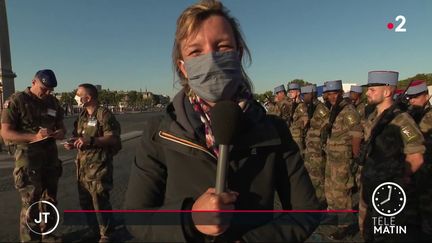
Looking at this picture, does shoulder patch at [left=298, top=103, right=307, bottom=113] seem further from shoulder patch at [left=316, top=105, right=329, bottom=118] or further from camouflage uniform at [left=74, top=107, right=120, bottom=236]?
camouflage uniform at [left=74, top=107, right=120, bottom=236]

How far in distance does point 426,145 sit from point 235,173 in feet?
16.6

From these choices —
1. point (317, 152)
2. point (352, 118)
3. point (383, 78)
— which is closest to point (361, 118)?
point (317, 152)

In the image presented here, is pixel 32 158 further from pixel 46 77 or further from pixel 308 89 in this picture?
pixel 308 89

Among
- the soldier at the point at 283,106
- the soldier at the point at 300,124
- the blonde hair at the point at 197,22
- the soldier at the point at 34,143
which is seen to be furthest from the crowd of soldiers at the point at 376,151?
the soldier at the point at 34,143

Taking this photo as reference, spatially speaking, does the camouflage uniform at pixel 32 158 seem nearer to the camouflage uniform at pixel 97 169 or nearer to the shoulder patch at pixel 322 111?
the camouflage uniform at pixel 97 169

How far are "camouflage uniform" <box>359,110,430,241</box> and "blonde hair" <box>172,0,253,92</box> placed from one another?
2.94 metres

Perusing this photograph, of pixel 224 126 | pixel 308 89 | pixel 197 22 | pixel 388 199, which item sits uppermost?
pixel 197 22

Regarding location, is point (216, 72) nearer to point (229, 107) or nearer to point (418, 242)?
point (229, 107)

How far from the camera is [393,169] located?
3662 mm

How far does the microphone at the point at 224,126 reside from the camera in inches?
36.9

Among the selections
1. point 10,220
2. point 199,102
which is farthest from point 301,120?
point 199,102

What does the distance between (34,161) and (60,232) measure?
1.12 m

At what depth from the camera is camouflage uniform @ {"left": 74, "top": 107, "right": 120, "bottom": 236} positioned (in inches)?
170

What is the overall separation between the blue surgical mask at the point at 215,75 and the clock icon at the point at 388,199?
3.27 meters
